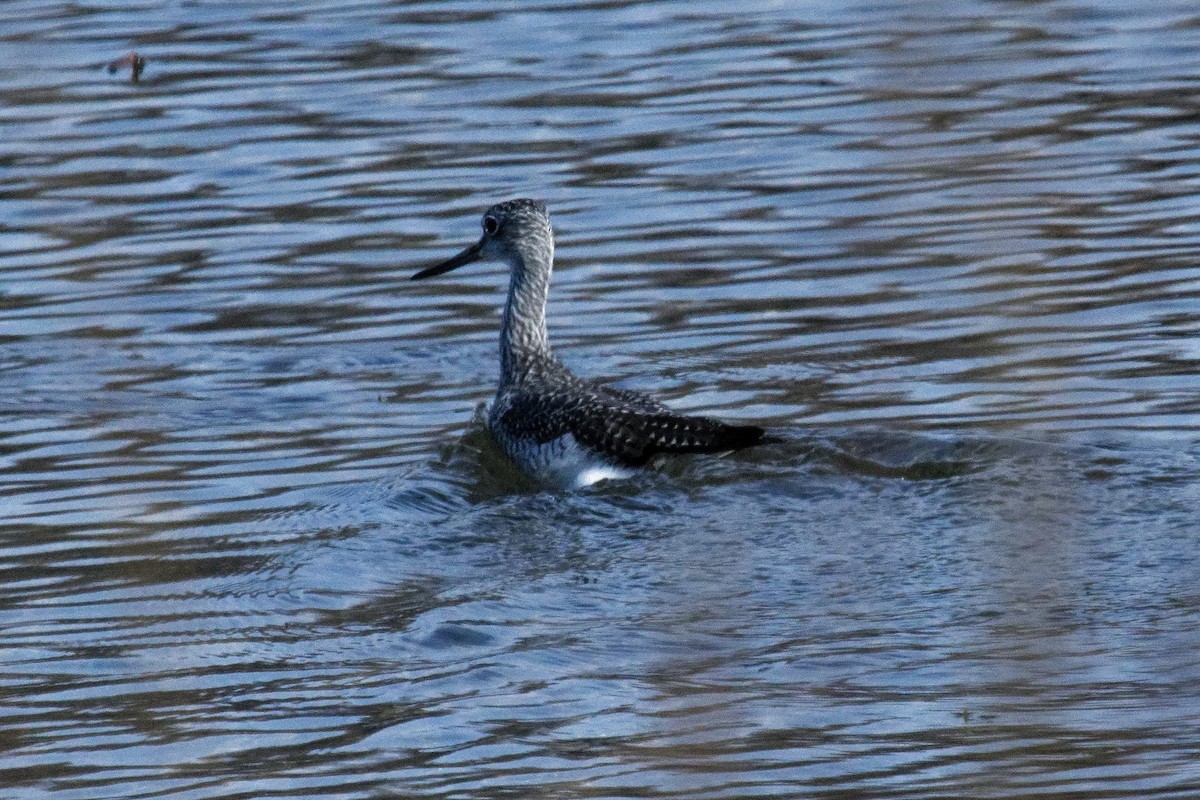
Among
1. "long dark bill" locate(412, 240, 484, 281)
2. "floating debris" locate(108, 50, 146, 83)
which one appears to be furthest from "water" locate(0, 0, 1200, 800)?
"long dark bill" locate(412, 240, 484, 281)

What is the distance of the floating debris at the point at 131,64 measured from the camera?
15.1 m

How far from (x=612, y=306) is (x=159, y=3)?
24.7ft

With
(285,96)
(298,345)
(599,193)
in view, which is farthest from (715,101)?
(298,345)

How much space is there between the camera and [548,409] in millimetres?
9039

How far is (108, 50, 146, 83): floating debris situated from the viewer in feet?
49.5

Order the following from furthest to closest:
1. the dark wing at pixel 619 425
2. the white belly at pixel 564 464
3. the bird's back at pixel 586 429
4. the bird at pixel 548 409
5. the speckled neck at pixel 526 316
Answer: the speckled neck at pixel 526 316 → the white belly at pixel 564 464 → the bird at pixel 548 409 → the bird's back at pixel 586 429 → the dark wing at pixel 619 425

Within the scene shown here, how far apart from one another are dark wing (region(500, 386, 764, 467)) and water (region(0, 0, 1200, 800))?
217 mm

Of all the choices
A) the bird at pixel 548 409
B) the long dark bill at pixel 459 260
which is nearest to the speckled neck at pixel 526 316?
the bird at pixel 548 409

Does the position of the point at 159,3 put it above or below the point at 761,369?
above

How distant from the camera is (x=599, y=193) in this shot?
12586 millimetres

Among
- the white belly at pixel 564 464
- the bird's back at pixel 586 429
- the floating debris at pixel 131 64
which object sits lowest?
the white belly at pixel 564 464

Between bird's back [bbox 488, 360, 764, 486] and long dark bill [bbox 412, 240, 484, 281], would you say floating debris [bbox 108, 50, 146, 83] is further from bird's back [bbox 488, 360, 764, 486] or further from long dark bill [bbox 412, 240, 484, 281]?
bird's back [bbox 488, 360, 764, 486]

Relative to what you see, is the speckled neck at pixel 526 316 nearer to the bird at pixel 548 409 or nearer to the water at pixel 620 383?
the bird at pixel 548 409

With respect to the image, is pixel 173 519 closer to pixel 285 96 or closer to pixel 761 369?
pixel 761 369
